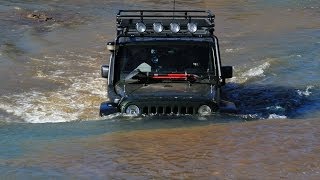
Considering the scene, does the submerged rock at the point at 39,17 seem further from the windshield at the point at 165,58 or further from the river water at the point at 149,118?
the windshield at the point at 165,58

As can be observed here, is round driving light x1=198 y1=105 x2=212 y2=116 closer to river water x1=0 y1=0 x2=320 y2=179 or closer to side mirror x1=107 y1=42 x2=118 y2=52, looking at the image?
river water x1=0 y1=0 x2=320 y2=179

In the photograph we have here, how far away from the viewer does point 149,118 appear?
8945 millimetres

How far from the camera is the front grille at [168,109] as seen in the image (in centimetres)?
889

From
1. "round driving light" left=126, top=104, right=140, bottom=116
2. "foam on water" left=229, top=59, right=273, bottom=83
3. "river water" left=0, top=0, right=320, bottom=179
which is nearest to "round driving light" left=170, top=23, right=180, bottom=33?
"river water" left=0, top=0, right=320, bottom=179

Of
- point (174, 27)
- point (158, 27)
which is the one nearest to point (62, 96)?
Result: point (158, 27)

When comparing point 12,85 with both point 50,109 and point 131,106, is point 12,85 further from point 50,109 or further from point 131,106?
point 131,106

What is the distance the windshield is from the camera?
31.7 ft

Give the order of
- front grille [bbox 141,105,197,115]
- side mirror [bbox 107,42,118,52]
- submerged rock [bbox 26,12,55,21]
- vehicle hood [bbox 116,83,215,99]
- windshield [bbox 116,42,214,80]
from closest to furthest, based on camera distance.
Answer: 1. front grille [bbox 141,105,197,115]
2. vehicle hood [bbox 116,83,215,99]
3. side mirror [bbox 107,42,118,52]
4. windshield [bbox 116,42,214,80]
5. submerged rock [bbox 26,12,55,21]

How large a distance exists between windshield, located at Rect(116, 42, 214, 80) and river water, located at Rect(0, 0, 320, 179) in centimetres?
89

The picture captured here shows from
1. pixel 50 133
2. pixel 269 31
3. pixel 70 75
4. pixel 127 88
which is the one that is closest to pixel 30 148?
pixel 50 133

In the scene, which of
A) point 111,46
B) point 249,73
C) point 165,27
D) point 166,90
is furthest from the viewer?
point 249,73

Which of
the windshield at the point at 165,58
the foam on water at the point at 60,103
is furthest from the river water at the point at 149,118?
the windshield at the point at 165,58

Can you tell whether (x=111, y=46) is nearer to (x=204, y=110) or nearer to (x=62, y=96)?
(x=204, y=110)

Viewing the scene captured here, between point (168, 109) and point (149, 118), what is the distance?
0.28 meters
